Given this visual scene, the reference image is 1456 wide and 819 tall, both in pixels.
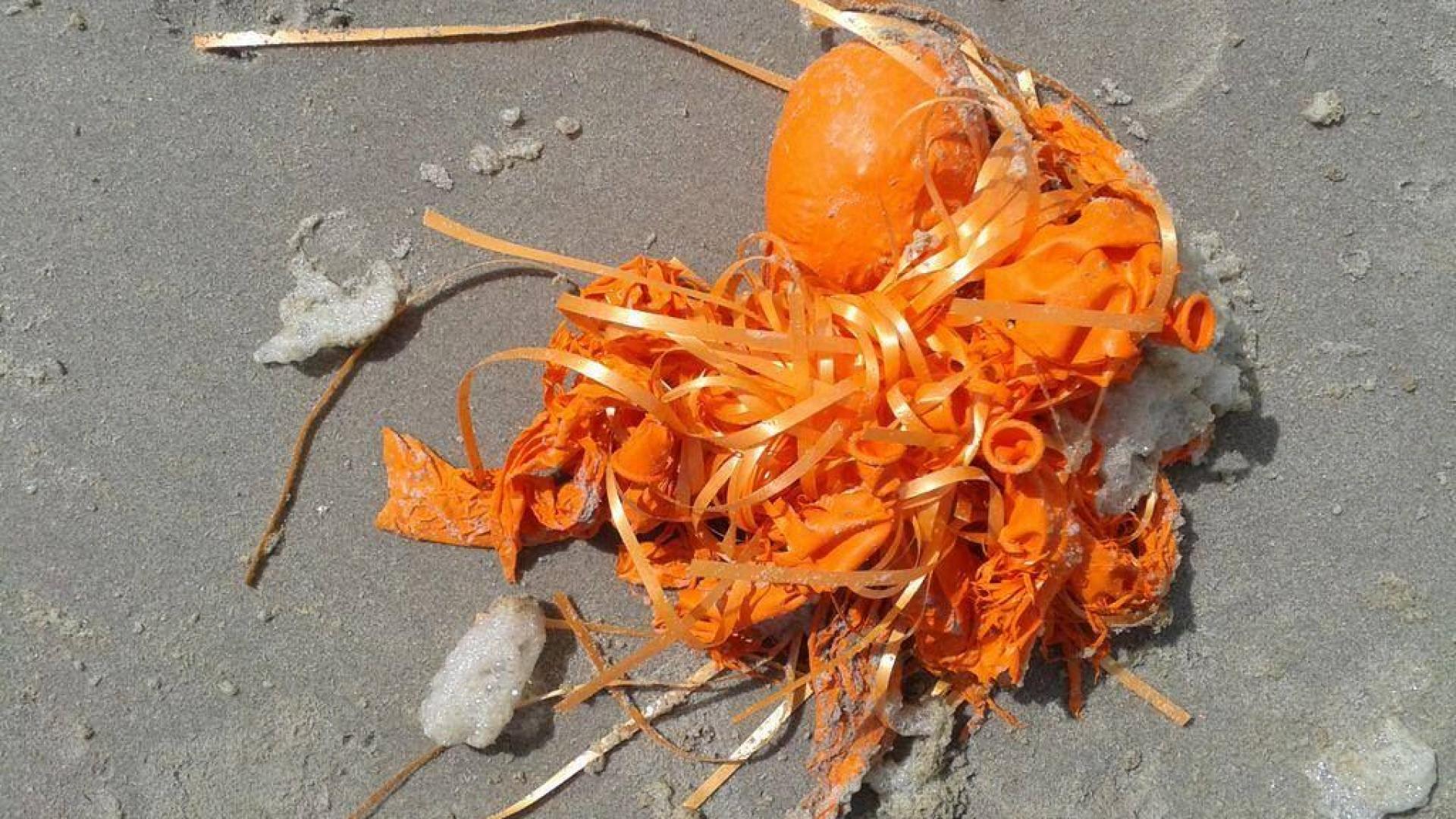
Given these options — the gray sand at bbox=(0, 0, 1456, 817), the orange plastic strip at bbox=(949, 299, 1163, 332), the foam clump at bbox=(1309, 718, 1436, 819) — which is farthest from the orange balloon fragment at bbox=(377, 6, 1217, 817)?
the foam clump at bbox=(1309, 718, 1436, 819)

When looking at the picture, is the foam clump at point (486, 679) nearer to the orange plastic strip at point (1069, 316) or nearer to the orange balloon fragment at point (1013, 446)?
the orange balloon fragment at point (1013, 446)

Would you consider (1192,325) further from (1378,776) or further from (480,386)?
(480,386)

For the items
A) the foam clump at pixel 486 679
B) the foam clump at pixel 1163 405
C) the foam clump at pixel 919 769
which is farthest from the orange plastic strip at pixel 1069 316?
the foam clump at pixel 486 679

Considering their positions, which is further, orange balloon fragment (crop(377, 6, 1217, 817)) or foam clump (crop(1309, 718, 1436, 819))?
foam clump (crop(1309, 718, 1436, 819))

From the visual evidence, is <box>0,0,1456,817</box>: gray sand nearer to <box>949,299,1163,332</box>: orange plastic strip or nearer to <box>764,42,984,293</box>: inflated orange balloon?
<box>764,42,984,293</box>: inflated orange balloon

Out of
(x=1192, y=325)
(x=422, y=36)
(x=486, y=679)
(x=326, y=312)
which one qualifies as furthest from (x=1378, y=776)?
(x=422, y=36)
